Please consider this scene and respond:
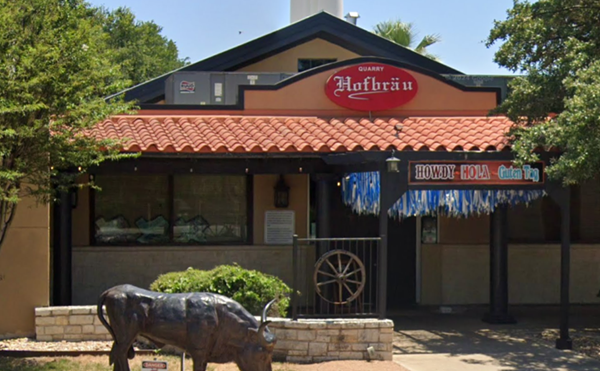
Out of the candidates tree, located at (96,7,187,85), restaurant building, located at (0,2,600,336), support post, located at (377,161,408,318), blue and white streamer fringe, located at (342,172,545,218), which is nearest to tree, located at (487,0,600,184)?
restaurant building, located at (0,2,600,336)

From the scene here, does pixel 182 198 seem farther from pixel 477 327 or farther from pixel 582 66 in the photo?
pixel 582 66

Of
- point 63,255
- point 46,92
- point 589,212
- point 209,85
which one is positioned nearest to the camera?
point 46,92

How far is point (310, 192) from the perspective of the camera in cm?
1424

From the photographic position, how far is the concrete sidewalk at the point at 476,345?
10062 millimetres

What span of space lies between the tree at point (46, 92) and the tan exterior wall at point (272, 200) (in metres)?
4.09

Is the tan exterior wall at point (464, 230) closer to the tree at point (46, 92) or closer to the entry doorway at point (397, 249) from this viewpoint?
the entry doorway at point (397, 249)

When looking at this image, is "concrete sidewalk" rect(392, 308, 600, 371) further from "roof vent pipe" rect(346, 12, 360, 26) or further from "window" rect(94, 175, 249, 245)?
"roof vent pipe" rect(346, 12, 360, 26)

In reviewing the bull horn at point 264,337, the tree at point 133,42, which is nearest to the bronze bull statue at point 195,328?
the bull horn at point 264,337

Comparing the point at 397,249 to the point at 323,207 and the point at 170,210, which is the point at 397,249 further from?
the point at 170,210

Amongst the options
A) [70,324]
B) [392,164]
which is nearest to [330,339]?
[392,164]

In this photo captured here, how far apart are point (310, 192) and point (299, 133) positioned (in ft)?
6.59

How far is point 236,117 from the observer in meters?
13.4

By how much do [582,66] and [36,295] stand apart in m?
8.30

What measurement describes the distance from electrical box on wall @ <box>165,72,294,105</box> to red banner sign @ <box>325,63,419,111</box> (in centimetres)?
250
